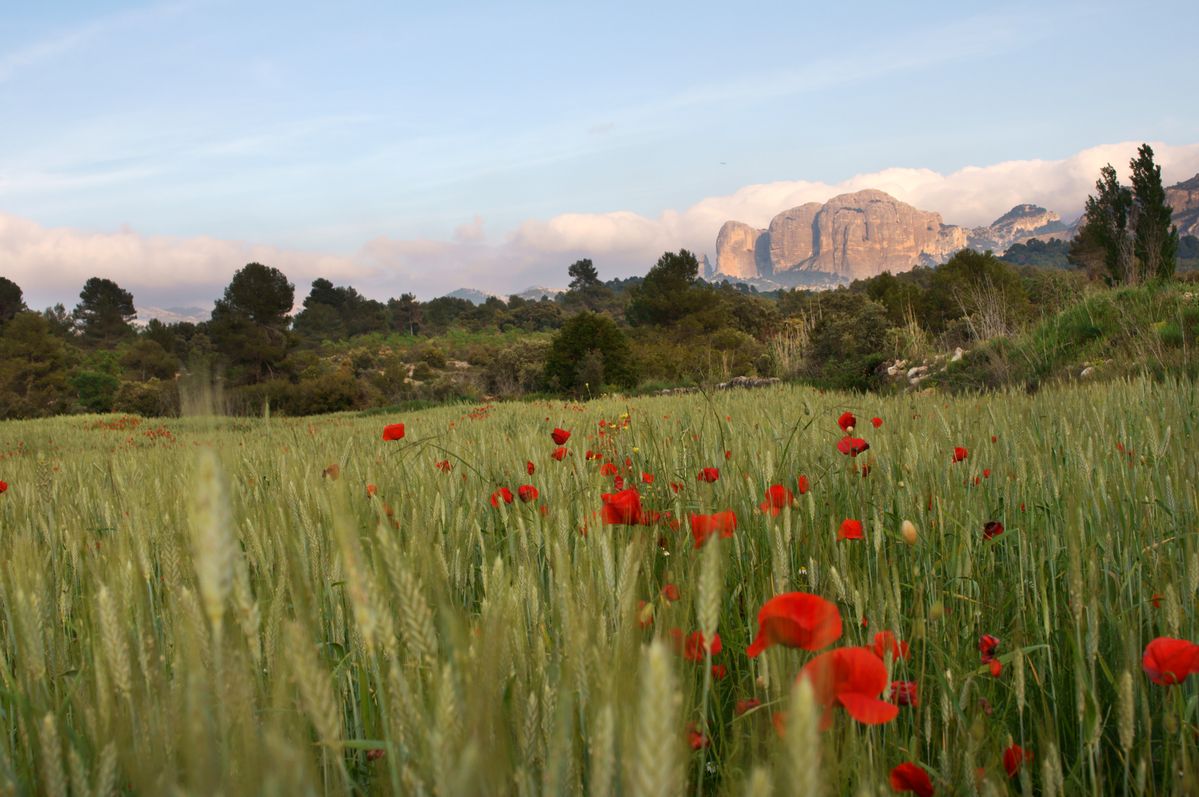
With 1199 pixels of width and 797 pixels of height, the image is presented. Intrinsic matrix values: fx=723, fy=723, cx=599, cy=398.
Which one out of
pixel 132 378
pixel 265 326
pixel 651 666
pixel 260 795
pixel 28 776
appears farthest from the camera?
pixel 132 378

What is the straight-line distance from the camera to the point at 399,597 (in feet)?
1.58

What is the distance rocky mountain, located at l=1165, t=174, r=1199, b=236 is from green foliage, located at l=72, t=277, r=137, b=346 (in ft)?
550

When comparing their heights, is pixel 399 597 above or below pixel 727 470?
above

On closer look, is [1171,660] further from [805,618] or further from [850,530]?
[850,530]

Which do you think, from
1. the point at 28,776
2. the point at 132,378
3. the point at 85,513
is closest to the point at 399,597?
the point at 28,776

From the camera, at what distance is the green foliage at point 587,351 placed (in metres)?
19.5

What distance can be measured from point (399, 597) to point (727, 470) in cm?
140

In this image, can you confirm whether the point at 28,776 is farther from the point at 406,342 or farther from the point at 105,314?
the point at 105,314

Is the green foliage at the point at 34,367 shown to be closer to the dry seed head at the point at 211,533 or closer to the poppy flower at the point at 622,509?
the poppy flower at the point at 622,509

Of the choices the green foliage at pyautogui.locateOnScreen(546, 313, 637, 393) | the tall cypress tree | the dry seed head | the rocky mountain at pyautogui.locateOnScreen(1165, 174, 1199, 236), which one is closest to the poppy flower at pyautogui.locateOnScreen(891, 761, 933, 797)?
the dry seed head

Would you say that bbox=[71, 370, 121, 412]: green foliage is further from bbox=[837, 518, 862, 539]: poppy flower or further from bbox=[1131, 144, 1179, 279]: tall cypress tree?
bbox=[1131, 144, 1179, 279]: tall cypress tree

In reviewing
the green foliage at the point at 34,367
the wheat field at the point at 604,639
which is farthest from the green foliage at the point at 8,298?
the wheat field at the point at 604,639


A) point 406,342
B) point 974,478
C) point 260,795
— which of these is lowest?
point 974,478

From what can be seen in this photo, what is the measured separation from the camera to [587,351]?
19.6 metres
